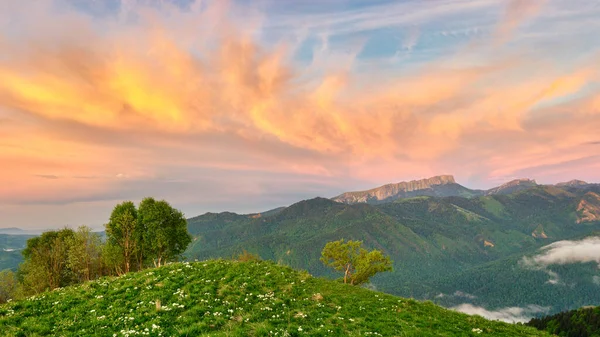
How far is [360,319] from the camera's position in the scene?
21.6 metres

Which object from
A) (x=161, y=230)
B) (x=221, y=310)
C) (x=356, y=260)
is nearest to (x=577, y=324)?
(x=356, y=260)

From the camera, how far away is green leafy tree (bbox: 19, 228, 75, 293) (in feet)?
217

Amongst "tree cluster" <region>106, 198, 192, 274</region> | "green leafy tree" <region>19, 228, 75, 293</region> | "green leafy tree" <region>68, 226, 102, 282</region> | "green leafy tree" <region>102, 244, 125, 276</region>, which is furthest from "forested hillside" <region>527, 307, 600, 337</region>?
"green leafy tree" <region>19, 228, 75, 293</region>

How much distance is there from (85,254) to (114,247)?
8536 mm

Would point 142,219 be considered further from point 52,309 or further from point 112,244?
point 52,309

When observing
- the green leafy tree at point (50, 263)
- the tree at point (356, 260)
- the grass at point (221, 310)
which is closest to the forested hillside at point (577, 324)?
the tree at point (356, 260)

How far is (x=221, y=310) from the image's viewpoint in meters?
20.3

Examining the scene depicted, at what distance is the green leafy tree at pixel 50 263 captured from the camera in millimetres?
66281

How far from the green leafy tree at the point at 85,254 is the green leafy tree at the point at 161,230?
14.5 m

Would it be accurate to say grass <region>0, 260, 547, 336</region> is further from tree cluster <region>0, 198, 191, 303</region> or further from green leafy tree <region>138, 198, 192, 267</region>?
tree cluster <region>0, 198, 191, 303</region>

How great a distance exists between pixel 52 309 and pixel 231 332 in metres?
14.7

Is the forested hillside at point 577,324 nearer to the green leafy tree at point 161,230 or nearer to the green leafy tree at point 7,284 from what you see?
the green leafy tree at point 161,230

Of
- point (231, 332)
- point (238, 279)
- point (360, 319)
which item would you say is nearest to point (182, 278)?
point (238, 279)

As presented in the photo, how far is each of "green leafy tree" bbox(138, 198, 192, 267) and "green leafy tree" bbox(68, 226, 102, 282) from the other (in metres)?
14.5
